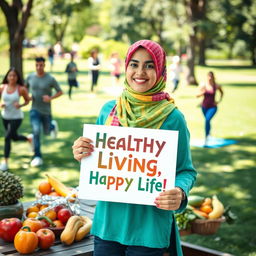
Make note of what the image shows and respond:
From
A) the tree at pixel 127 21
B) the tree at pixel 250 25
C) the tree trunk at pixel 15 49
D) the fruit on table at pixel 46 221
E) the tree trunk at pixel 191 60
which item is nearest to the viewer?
the fruit on table at pixel 46 221

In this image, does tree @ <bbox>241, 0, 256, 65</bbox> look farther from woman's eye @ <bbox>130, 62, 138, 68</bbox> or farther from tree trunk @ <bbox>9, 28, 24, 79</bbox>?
woman's eye @ <bbox>130, 62, 138, 68</bbox>

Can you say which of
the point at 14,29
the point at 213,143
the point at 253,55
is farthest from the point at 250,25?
the point at 213,143

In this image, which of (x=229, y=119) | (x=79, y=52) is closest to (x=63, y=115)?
(x=229, y=119)

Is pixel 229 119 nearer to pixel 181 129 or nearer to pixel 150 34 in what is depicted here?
pixel 181 129

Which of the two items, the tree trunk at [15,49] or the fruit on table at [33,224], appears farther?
the tree trunk at [15,49]

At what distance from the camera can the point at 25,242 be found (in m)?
3.52

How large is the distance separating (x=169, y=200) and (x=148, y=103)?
1.94ft

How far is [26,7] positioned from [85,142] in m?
14.1

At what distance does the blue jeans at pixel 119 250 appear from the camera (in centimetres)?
290

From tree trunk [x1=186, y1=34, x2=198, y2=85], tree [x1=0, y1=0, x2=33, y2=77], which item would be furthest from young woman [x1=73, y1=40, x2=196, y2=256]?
tree trunk [x1=186, y1=34, x2=198, y2=85]

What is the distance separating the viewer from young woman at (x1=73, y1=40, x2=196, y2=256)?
2.89 m

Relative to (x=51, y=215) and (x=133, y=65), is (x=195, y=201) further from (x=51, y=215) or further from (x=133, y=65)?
(x=133, y=65)

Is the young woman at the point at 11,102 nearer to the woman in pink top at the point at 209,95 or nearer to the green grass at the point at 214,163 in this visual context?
the green grass at the point at 214,163

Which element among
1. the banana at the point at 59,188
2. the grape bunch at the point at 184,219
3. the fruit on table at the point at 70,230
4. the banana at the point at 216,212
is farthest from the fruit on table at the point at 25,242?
the banana at the point at 216,212
